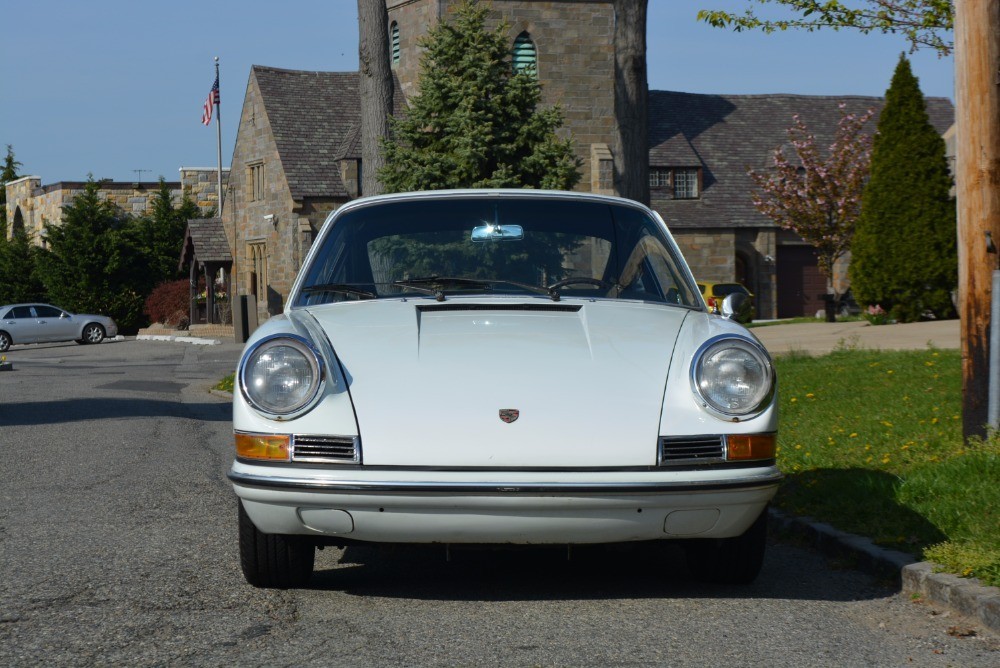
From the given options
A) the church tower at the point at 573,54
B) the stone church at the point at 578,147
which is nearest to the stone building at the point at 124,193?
the stone church at the point at 578,147

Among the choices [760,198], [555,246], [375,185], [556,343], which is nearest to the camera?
[556,343]

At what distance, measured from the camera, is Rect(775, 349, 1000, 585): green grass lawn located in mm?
5746

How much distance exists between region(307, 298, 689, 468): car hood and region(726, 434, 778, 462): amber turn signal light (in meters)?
0.28

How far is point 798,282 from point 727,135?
6.56 metres

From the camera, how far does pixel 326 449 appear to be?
14.8 feet

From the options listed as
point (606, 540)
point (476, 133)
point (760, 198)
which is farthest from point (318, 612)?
point (760, 198)

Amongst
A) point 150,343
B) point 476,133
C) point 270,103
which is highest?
point 270,103

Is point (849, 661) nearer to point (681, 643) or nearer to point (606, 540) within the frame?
point (681, 643)

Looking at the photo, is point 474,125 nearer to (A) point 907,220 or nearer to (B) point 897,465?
(A) point 907,220

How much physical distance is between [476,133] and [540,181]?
159 centimetres

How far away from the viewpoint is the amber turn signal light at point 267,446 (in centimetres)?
453

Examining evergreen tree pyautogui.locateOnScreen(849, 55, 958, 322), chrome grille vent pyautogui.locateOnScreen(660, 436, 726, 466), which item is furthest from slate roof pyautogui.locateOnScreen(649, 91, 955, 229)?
chrome grille vent pyautogui.locateOnScreen(660, 436, 726, 466)

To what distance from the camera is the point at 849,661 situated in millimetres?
4156

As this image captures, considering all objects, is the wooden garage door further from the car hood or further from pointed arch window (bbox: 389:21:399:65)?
the car hood
